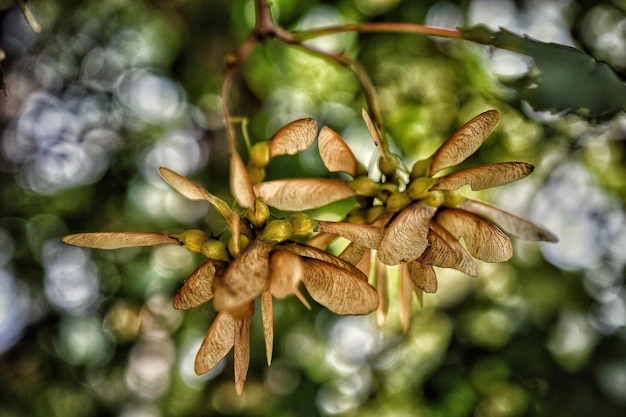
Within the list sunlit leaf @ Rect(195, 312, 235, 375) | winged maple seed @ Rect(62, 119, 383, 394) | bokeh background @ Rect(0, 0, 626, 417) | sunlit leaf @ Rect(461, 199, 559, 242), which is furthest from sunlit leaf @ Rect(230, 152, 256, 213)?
bokeh background @ Rect(0, 0, 626, 417)

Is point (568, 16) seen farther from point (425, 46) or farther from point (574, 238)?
point (574, 238)

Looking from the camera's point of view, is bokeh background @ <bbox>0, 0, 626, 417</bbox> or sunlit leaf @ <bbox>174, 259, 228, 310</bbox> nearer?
sunlit leaf @ <bbox>174, 259, 228, 310</bbox>

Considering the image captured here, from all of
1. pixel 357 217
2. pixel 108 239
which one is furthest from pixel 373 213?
pixel 108 239

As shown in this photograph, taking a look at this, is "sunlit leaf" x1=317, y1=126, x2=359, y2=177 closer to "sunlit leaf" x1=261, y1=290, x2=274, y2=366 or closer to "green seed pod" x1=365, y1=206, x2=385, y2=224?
"green seed pod" x1=365, y1=206, x2=385, y2=224

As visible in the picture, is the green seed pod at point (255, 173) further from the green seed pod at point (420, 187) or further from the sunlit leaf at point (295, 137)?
the green seed pod at point (420, 187)

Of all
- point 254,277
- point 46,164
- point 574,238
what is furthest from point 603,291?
point 46,164

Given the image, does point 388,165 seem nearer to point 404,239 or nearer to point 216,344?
point 404,239
